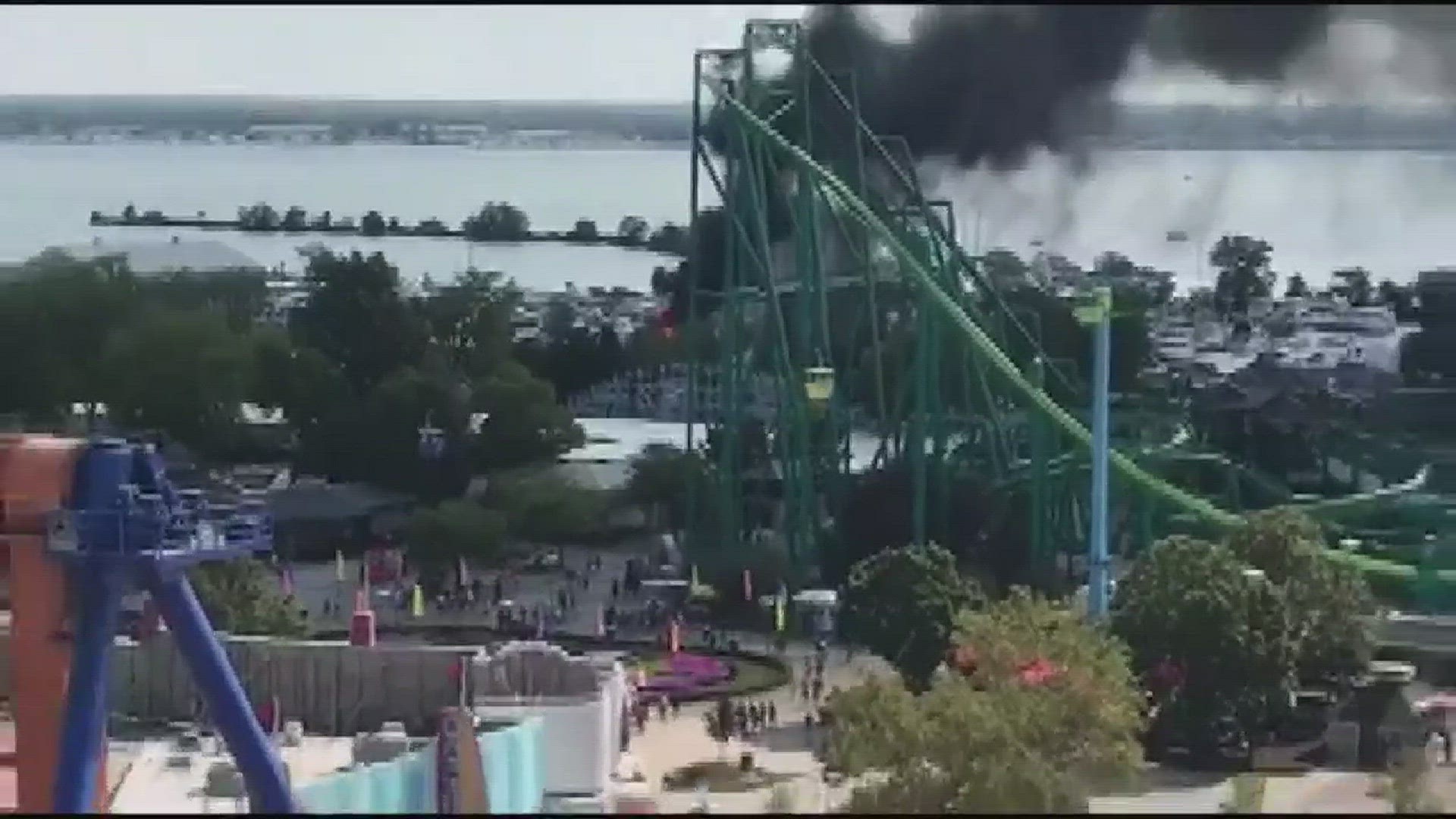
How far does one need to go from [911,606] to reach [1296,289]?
39.7m

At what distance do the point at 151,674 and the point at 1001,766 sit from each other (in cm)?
938

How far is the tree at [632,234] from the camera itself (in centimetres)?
8406

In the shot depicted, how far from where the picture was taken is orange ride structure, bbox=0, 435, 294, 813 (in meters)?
13.1

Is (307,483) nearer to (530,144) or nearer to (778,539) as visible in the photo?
(778,539)

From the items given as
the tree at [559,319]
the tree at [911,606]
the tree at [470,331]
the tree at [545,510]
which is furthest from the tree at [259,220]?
the tree at [911,606]

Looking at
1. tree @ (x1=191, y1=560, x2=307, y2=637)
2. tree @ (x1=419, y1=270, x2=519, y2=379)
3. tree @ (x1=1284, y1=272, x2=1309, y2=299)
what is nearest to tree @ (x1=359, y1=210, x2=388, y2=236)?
tree @ (x1=1284, y1=272, x2=1309, y2=299)

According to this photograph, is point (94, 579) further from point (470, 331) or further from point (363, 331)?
point (470, 331)

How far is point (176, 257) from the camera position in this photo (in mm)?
52531

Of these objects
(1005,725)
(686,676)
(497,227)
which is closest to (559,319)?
(686,676)

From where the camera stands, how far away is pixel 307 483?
31047 mm

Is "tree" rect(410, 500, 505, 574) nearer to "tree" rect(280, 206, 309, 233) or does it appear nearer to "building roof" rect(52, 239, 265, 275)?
"building roof" rect(52, 239, 265, 275)

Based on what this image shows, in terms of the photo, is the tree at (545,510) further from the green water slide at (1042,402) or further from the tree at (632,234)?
the tree at (632,234)

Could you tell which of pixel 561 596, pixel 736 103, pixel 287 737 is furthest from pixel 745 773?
pixel 736 103

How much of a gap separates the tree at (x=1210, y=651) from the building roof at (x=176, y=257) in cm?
2671
